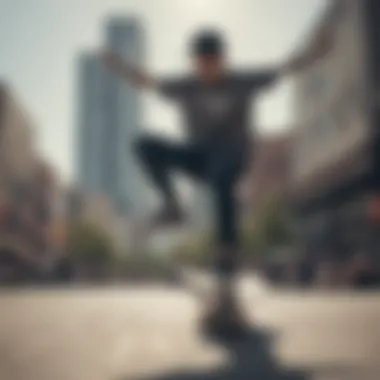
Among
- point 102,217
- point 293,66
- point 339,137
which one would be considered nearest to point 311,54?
point 293,66

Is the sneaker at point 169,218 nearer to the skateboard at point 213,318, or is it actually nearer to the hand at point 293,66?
the skateboard at point 213,318

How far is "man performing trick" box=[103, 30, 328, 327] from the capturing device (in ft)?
3.92

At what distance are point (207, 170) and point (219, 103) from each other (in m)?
0.19

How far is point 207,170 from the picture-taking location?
3.92 feet

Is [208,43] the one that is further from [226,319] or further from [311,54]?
[226,319]

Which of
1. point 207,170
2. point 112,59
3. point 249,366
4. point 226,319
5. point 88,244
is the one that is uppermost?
point 112,59

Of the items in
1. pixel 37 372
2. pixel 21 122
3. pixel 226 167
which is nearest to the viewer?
pixel 37 372

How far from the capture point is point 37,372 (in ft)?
3.64

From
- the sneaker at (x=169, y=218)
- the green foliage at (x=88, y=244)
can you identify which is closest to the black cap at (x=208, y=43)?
the sneaker at (x=169, y=218)

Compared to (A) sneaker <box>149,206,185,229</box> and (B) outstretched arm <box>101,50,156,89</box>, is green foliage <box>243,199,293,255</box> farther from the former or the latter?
(B) outstretched arm <box>101,50,156,89</box>

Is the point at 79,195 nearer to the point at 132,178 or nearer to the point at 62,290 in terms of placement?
the point at 132,178

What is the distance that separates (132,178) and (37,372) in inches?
18.7

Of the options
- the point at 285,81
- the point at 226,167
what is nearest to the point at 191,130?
the point at 226,167

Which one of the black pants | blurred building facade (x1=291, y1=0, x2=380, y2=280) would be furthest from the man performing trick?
blurred building facade (x1=291, y1=0, x2=380, y2=280)
